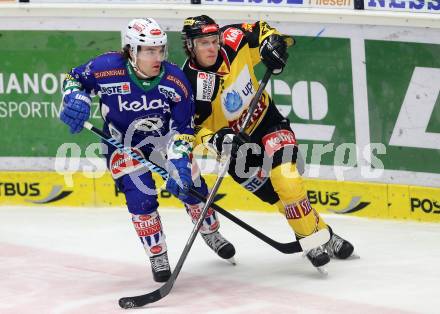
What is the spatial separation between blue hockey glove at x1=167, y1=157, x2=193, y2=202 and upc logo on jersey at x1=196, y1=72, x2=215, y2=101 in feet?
1.43

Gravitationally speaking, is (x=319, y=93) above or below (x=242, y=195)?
above

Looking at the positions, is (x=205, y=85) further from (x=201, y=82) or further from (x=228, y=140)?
(x=228, y=140)

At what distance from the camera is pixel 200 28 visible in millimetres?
6152

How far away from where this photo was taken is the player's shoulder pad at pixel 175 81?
6.11m

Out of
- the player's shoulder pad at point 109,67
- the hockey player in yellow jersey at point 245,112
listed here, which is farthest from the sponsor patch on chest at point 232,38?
the player's shoulder pad at point 109,67

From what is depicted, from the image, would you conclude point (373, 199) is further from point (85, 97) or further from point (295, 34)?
point (85, 97)

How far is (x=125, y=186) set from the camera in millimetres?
6215

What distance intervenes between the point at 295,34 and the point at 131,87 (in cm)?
219

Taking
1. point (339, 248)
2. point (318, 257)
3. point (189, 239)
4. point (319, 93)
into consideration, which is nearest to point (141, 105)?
point (189, 239)

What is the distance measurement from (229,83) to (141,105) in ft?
1.85

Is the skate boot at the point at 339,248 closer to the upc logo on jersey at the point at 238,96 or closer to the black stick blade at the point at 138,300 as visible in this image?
the upc logo on jersey at the point at 238,96

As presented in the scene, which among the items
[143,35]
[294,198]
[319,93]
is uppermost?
[143,35]

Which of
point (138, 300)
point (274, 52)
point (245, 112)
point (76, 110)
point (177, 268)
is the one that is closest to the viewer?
point (138, 300)

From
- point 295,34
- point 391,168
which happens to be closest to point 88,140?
point 295,34
